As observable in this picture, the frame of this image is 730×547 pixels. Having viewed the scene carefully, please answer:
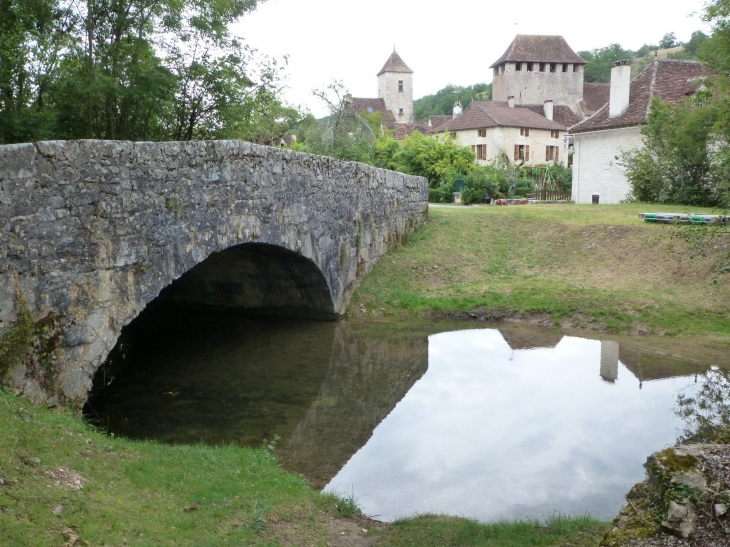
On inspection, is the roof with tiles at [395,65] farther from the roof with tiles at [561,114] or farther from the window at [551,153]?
the window at [551,153]

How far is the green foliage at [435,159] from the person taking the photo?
31.8m

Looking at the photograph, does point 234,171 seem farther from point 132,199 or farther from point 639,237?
point 639,237

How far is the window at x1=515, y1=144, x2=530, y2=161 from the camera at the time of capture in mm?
44938

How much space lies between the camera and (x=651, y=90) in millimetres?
27734

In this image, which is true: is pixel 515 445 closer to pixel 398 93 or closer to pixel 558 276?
pixel 558 276

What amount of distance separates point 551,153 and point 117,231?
1679 inches

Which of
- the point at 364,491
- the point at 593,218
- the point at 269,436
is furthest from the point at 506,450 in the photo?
the point at 593,218

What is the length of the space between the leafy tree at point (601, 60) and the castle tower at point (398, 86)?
2502 centimetres

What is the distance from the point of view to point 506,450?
7.84 m

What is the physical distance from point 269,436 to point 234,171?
12.6 feet

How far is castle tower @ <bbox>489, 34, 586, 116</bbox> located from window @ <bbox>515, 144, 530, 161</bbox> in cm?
1454

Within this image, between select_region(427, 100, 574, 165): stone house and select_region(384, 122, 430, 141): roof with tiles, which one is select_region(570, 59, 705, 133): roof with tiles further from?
select_region(384, 122, 430, 141): roof with tiles

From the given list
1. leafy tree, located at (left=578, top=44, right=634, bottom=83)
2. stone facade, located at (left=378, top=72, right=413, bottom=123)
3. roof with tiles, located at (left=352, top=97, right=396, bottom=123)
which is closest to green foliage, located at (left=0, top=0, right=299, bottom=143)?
roof with tiles, located at (left=352, top=97, right=396, bottom=123)

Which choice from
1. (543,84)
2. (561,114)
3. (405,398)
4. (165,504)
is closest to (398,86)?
(543,84)
